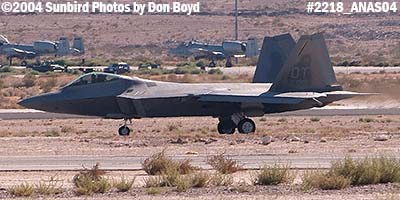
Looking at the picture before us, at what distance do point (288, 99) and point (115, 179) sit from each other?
50.1ft

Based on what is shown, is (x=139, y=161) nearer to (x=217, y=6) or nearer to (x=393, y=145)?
(x=393, y=145)

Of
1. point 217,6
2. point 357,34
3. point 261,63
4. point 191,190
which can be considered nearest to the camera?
point 191,190

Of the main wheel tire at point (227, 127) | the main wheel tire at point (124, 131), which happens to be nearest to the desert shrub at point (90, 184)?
the main wheel tire at point (124, 131)

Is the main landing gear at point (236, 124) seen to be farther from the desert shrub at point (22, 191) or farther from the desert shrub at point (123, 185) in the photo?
the desert shrub at point (22, 191)

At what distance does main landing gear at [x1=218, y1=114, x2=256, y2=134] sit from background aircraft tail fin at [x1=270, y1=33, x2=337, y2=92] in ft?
4.78

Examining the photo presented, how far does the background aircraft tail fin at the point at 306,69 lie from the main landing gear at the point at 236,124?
4.78 feet

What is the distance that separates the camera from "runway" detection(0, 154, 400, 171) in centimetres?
2766

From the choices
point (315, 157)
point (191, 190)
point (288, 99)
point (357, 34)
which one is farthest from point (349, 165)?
point (357, 34)

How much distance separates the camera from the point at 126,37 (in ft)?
509

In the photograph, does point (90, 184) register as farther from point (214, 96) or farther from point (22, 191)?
point (214, 96)

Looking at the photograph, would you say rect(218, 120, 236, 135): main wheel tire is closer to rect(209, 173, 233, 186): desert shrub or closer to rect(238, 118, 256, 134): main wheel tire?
rect(238, 118, 256, 134): main wheel tire

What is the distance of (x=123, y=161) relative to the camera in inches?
1158

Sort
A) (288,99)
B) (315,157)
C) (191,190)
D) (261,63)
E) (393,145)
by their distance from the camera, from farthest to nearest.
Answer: (261,63), (288,99), (393,145), (315,157), (191,190)

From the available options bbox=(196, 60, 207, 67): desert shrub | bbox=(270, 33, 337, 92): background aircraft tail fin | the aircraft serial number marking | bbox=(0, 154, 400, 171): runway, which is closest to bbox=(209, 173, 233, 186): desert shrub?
bbox=(0, 154, 400, 171): runway
